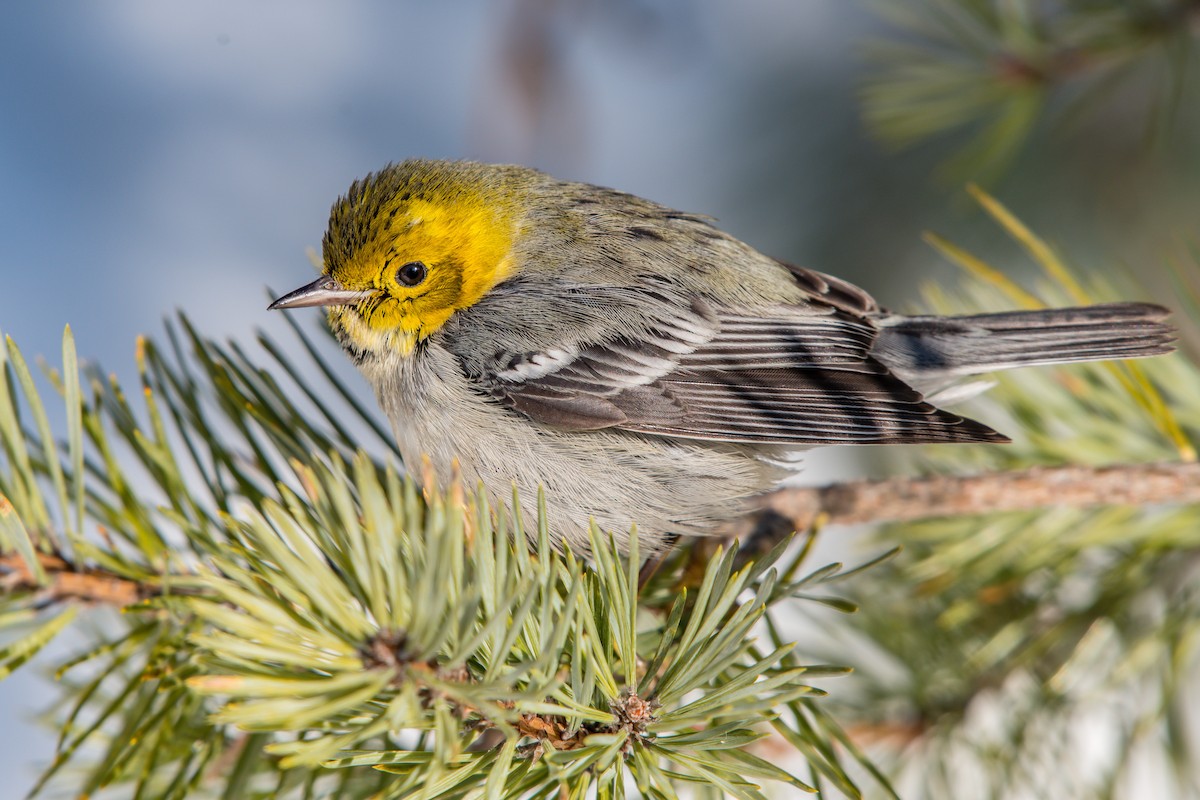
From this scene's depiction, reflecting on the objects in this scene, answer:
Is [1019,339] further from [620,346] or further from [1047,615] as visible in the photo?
[620,346]

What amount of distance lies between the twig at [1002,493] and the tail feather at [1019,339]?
0.13 m

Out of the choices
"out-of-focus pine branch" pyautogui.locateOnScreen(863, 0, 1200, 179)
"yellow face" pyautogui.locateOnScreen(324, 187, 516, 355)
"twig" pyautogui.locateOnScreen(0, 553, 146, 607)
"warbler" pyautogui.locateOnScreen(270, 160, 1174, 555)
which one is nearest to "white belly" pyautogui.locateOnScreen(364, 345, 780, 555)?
"warbler" pyautogui.locateOnScreen(270, 160, 1174, 555)

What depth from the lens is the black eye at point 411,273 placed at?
1.34m

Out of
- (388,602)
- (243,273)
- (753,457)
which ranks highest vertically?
(243,273)

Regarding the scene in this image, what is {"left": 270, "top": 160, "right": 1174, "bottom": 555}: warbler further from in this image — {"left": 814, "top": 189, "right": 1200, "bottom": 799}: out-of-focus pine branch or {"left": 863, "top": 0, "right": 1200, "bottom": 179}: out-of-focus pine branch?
{"left": 863, "top": 0, "right": 1200, "bottom": 179}: out-of-focus pine branch

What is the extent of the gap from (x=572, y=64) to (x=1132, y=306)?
152cm

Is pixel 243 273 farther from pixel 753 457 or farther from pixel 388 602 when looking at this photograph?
pixel 388 602

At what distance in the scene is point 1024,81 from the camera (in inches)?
54.1

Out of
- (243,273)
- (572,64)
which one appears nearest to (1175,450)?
(572,64)

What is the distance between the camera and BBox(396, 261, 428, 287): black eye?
1340 millimetres

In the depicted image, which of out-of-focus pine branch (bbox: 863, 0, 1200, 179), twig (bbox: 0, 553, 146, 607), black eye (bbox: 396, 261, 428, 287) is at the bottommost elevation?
twig (bbox: 0, 553, 146, 607)

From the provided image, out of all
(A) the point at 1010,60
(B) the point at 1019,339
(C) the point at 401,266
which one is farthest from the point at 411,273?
(A) the point at 1010,60

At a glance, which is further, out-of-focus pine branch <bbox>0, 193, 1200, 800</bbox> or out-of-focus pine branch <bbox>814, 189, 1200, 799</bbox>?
out-of-focus pine branch <bbox>814, 189, 1200, 799</bbox>

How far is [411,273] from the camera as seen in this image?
1.34 m
